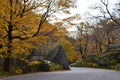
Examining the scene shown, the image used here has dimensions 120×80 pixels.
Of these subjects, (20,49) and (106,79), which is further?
(20,49)

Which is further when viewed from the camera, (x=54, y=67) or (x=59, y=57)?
(x=59, y=57)

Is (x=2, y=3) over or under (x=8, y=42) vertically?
over

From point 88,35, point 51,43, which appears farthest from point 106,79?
point 88,35

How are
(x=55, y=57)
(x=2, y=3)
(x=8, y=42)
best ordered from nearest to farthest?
(x=2, y=3) → (x=8, y=42) → (x=55, y=57)

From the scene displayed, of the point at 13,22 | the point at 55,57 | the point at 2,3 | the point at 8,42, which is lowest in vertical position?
the point at 55,57

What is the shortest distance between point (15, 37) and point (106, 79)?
1016cm

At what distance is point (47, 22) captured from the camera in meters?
26.4

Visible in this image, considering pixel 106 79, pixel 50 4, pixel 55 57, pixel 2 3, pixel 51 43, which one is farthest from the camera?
pixel 51 43

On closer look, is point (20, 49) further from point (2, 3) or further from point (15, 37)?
point (2, 3)

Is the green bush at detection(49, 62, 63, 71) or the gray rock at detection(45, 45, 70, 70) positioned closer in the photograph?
the green bush at detection(49, 62, 63, 71)

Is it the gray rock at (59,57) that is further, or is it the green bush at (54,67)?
the gray rock at (59,57)

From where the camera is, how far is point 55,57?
37.8m

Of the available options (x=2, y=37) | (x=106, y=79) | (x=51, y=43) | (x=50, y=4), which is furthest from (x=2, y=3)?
(x=51, y=43)

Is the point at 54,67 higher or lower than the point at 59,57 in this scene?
lower
